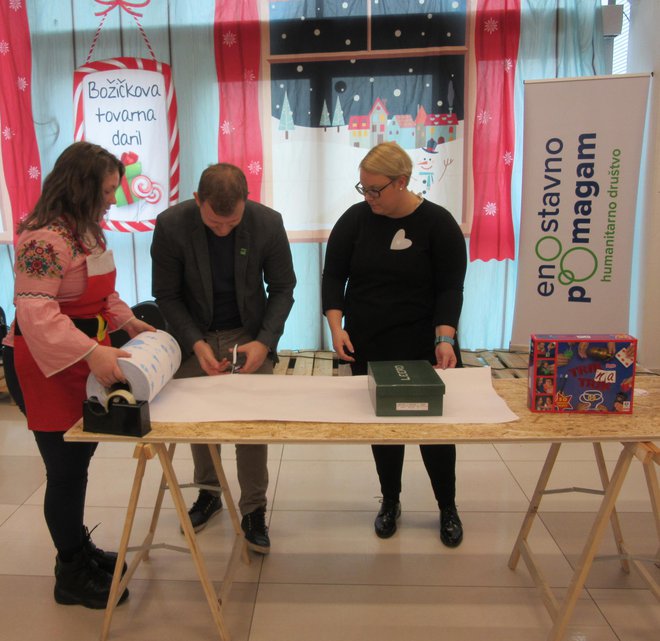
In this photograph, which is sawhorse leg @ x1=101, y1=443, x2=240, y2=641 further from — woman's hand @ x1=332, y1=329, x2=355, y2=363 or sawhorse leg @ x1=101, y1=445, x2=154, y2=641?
woman's hand @ x1=332, y1=329, x2=355, y2=363

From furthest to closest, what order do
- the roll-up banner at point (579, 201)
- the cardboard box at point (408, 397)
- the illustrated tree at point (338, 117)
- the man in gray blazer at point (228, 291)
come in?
the illustrated tree at point (338, 117) → the roll-up banner at point (579, 201) → the man in gray blazer at point (228, 291) → the cardboard box at point (408, 397)

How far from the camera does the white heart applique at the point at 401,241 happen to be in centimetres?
188

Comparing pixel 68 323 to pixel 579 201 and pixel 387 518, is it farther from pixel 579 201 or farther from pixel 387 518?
pixel 579 201

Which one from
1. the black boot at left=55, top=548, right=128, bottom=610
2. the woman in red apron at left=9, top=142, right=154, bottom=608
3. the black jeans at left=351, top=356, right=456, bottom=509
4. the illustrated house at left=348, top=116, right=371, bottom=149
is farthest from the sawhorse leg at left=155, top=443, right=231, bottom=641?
the illustrated house at left=348, top=116, right=371, bottom=149

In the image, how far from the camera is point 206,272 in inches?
73.2

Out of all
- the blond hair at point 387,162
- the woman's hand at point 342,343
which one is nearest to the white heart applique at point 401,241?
the blond hair at point 387,162

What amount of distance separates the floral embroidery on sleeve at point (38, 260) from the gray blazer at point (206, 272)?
0.49 meters

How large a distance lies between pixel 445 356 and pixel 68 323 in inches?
43.2

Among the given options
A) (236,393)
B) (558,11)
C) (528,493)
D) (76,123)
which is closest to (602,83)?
(558,11)

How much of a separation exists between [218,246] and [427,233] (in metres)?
0.68

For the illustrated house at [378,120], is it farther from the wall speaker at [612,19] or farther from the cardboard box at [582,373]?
the cardboard box at [582,373]

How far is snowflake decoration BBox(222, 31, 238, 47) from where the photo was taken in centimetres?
373

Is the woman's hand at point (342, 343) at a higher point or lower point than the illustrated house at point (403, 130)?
lower

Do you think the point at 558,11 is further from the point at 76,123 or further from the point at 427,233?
the point at 76,123
